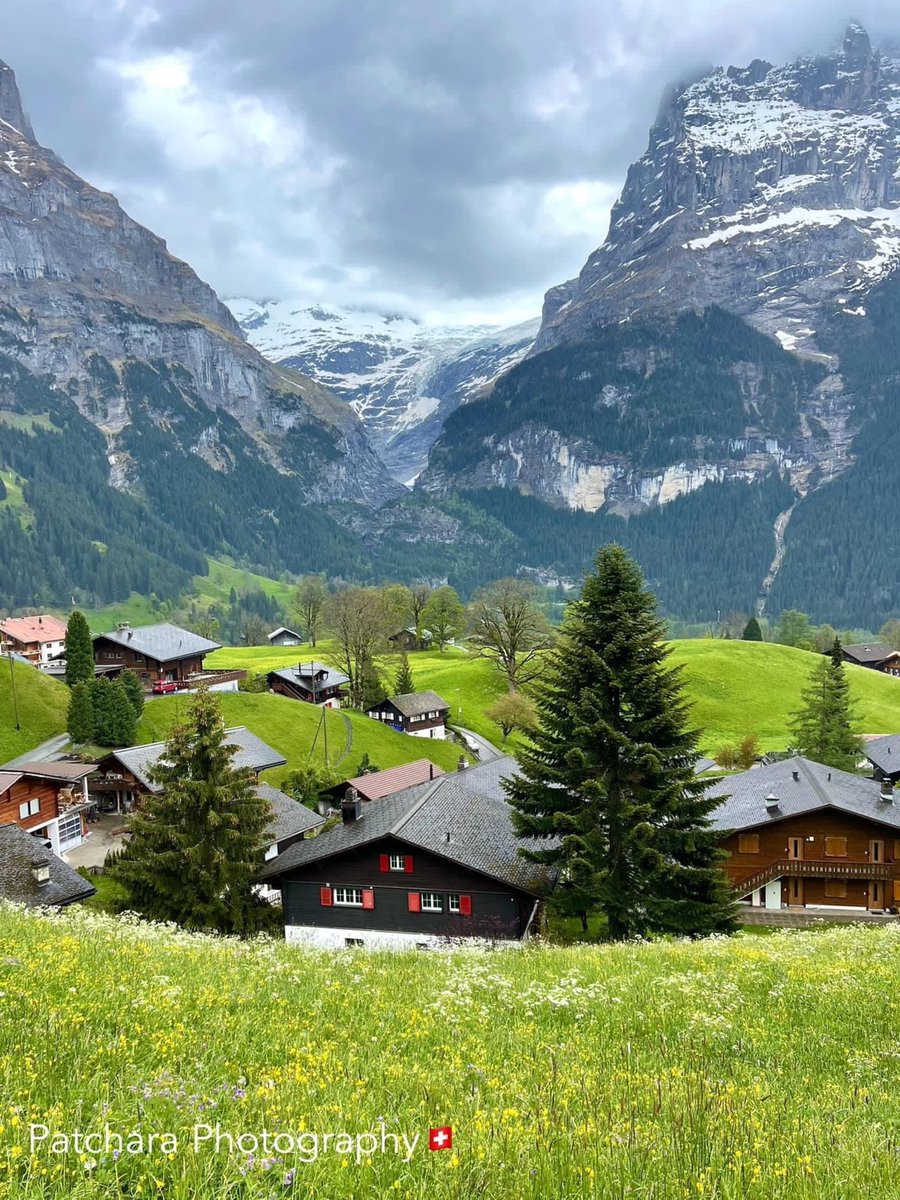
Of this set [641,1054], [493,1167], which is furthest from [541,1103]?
[641,1054]

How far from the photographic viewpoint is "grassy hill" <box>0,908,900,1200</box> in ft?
16.1

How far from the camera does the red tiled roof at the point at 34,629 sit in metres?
128

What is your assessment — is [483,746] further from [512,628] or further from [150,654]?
[150,654]

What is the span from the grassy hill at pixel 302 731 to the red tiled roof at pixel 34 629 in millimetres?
64470

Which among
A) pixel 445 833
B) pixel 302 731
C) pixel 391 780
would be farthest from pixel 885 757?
pixel 302 731

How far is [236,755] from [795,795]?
41.8 metres

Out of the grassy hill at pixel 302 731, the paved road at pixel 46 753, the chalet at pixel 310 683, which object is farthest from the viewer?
the chalet at pixel 310 683

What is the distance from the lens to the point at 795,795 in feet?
156

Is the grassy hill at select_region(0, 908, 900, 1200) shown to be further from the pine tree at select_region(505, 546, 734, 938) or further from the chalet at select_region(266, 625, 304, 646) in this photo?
the chalet at select_region(266, 625, 304, 646)

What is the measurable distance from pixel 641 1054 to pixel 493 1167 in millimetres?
4700

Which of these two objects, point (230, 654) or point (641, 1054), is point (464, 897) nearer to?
point (641, 1054)

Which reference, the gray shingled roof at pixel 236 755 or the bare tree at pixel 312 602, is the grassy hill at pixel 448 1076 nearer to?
the gray shingled roof at pixel 236 755

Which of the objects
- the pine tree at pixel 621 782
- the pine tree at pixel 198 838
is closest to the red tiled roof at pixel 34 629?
the pine tree at pixel 198 838

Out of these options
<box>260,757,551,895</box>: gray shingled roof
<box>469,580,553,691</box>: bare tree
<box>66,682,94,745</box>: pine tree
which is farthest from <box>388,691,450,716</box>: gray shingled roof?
<box>260,757,551,895</box>: gray shingled roof
